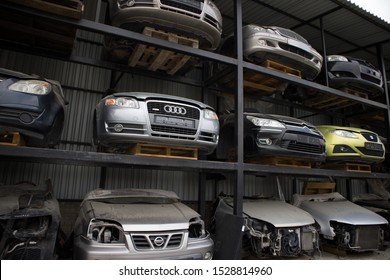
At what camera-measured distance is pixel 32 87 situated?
8.38 feet

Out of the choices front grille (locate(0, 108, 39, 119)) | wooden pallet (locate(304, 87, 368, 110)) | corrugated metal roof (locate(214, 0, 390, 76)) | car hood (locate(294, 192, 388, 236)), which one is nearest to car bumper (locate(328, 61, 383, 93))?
wooden pallet (locate(304, 87, 368, 110))

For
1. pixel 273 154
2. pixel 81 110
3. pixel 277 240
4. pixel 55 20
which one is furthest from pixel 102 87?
pixel 277 240

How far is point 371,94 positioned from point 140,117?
5716mm

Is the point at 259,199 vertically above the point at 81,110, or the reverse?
the point at 81,110

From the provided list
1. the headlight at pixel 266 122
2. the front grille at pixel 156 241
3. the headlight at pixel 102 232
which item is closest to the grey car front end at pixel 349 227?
the headlight at pixel 266 122

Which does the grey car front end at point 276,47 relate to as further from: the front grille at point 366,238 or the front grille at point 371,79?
the front grille at point 366,238

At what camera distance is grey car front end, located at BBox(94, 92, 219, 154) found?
2.85 m

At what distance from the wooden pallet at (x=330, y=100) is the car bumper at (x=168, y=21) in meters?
3.24

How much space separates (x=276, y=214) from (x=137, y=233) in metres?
2.18

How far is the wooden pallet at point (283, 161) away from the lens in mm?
3957

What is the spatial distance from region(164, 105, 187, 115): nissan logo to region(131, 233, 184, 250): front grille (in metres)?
1.37

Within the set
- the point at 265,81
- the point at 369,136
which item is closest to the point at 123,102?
the point at 265,81

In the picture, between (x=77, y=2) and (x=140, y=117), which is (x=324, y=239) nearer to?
(x=140, y=117)

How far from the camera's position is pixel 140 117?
2.90 m
